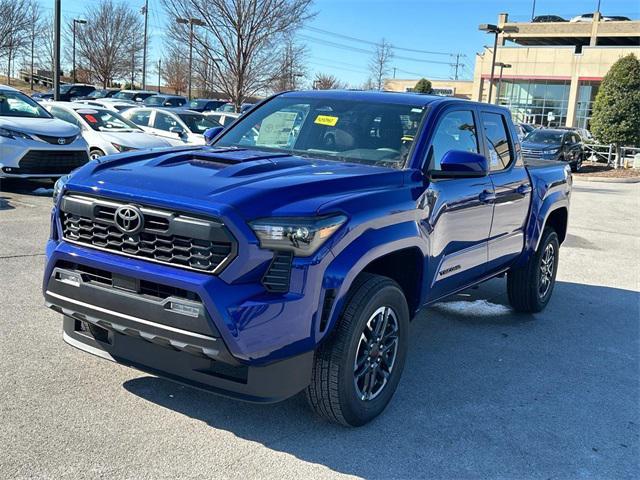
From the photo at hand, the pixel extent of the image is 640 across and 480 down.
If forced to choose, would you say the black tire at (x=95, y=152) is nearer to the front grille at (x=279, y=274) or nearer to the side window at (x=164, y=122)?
the side window at (x=164, y=122)

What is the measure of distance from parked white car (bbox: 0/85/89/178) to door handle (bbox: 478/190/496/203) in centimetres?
829

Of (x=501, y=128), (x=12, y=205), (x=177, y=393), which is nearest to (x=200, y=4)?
(x=12, y=205)

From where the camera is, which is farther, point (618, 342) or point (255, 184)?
point (618, 342)

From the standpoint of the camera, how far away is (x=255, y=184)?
3.31 meters

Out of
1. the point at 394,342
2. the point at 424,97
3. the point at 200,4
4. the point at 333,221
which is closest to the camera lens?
the point at 333,221

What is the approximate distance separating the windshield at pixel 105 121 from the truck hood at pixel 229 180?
958cm

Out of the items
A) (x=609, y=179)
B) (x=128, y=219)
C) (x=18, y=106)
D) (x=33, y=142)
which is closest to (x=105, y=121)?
(x=18, y=106)

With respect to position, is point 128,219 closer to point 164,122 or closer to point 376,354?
point 376,354

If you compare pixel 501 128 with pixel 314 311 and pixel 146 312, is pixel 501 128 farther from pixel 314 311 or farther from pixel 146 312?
pixel 146 312

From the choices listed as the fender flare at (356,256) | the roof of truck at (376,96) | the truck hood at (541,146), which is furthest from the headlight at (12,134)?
the truck hood at (541,146)

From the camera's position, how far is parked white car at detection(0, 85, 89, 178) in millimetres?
10508

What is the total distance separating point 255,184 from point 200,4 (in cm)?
1810

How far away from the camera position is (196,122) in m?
16.7

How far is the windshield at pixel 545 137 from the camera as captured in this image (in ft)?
84.1
